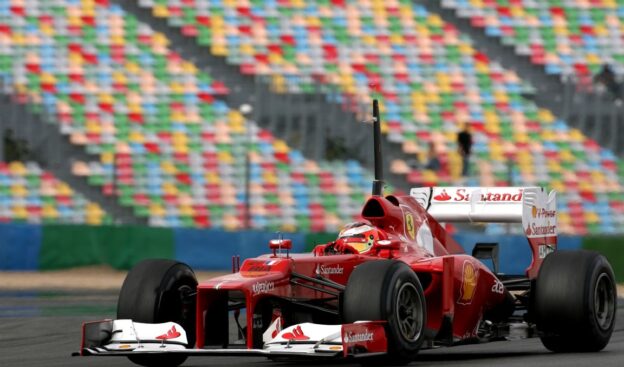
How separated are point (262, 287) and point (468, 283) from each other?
6.11ft

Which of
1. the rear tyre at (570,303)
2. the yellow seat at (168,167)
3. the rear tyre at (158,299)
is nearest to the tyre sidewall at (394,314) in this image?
the rear tyre at (158,299)

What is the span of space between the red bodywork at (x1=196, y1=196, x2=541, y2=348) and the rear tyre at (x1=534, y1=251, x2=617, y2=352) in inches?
14.7

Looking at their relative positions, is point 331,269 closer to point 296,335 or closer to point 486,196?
point 296,335

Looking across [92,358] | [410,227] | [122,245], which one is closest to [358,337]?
[410,227]

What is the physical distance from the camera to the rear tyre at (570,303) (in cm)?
1002

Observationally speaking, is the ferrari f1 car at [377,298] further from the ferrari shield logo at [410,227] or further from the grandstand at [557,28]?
the grandstand at [557,28]

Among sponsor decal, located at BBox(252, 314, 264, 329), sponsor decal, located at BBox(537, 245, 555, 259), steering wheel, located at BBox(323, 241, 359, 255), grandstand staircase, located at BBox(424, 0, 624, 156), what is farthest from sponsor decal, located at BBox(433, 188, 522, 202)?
grandstand staircase, located at BBox(424, 0, 624, 156)

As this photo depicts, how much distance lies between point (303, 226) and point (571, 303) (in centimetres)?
1393

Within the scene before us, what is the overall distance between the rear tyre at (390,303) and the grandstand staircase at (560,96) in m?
16.1

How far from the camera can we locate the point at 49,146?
82.6ft

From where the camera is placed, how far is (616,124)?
2417cm

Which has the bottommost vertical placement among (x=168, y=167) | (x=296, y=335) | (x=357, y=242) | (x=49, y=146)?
(x=296, y=335)

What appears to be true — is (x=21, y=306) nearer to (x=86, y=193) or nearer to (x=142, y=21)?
(x=86, y=193)

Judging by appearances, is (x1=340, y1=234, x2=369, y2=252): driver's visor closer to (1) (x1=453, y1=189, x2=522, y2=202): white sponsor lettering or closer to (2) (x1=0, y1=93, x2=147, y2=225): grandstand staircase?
(1) (x1=453, y1=189, x2=522, y2=202): white sponsor lettering
